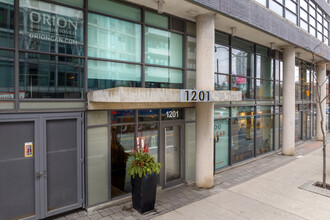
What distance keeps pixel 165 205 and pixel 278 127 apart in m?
9.66

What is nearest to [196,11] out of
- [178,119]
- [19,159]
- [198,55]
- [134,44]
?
[198,55]

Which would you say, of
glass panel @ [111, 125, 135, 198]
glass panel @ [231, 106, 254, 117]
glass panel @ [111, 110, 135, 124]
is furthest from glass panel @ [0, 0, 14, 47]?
glass panel @ [231, 106, 254, 117]

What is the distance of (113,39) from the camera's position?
6719 mm

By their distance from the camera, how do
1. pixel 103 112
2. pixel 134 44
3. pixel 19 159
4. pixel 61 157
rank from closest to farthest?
pixel 19 159
pixel 61 157
pixel 103 112
pixel 134 44

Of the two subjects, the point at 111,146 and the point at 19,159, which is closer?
the point at 19,159

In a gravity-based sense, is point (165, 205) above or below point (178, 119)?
below

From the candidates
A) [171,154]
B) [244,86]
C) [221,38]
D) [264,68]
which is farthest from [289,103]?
[171,154]

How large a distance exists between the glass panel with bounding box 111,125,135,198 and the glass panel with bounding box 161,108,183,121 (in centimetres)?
122

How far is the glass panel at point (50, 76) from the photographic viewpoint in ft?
17.9

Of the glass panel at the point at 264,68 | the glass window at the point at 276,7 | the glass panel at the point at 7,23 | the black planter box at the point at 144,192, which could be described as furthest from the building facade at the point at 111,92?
the glass panel at the point at 264,68

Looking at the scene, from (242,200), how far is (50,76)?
20.7 feet

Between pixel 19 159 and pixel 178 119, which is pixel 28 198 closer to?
pixel 19 159

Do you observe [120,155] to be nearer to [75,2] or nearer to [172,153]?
[172,153]

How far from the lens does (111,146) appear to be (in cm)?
669
